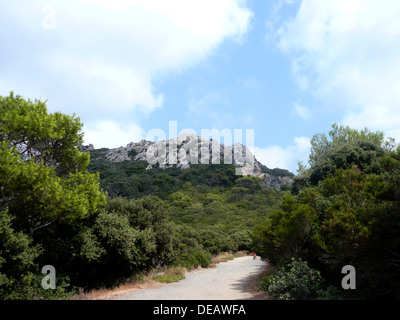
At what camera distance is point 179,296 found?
1232 cm

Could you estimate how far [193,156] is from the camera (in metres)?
117

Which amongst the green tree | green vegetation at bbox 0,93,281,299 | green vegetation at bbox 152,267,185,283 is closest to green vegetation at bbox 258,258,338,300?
green vegetation at bbox 0,93,281,299

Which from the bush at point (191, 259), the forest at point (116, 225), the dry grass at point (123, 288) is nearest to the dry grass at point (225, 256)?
the bush at point (191, 259)

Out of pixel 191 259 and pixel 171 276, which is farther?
pixel 191 259

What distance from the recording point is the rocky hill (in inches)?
4441

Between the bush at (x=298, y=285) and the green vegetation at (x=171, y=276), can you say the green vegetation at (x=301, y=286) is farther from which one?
the green vegetation at (x=171, y=276)

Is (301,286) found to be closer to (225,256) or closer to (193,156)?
(225,256)

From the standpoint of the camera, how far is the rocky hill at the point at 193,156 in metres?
113

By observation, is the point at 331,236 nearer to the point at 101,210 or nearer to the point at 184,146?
the point at 101,210

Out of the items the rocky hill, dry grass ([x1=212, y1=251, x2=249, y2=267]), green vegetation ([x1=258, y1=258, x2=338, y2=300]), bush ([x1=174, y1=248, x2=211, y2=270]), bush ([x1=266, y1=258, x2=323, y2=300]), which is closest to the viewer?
green vegetation ([x1=258, y1=258, x2=338, y2=300])

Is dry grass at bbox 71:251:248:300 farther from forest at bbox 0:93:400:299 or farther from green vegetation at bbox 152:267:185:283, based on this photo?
forest at bbox 0:93:400:299

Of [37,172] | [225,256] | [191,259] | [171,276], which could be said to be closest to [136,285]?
[171,276]

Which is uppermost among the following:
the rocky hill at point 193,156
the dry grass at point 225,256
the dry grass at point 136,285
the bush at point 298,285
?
the rocky hill at point 193,156

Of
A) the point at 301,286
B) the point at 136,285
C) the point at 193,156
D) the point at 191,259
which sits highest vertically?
the point at 193,156
